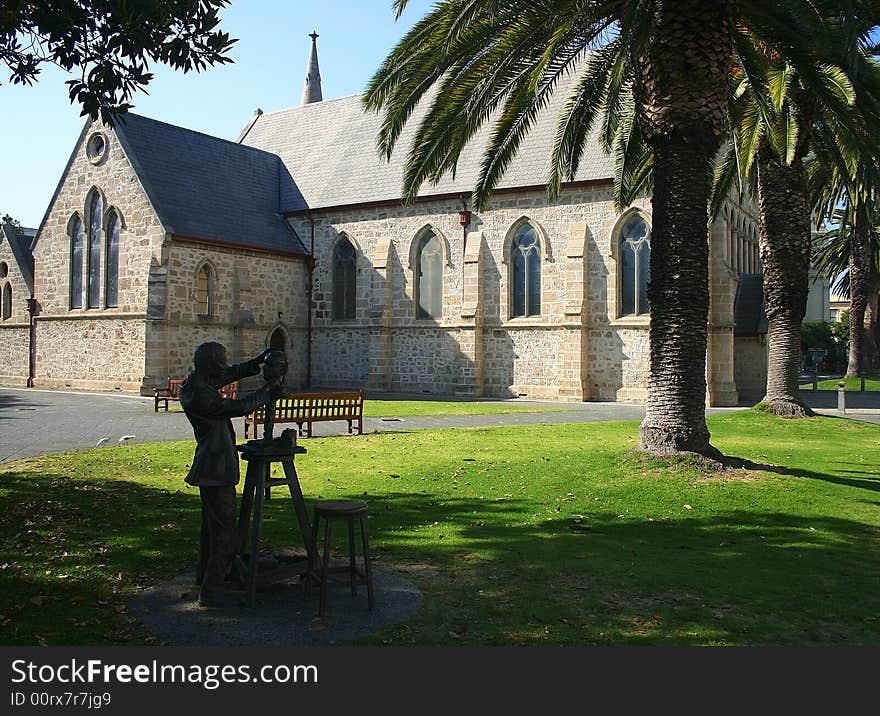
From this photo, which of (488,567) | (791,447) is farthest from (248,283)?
(488,567)

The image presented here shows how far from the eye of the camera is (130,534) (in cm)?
782

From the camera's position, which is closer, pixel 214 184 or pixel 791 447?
pixel 791 447

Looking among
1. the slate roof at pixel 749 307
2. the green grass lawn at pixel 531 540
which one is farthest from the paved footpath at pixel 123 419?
the slate roof at pixel 749 307

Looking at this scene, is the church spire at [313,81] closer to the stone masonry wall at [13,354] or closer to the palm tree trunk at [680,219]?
the stone masonry wall at [13,354]

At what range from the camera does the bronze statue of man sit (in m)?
5.74

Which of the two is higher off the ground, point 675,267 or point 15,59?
point 15,59

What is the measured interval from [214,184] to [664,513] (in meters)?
26.1

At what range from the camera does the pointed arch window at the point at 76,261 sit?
101ft

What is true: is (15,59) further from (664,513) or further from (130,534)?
(664,513)

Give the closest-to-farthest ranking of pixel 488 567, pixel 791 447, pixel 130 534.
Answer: pixel 488 567
pixel 130 534
pixel 791 447

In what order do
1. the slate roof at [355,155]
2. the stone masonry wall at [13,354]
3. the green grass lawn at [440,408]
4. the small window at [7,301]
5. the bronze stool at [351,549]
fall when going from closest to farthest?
the bronze stool at [351,549] → the green grass lawn at [440,408] → the slate roof at [355,155] → the stone masonry wall at [13,354] → the small window at [7,301]

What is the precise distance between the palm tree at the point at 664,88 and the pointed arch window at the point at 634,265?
14308mm

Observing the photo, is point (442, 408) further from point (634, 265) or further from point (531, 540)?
point (531, 540)

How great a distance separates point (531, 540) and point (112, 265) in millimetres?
26008
